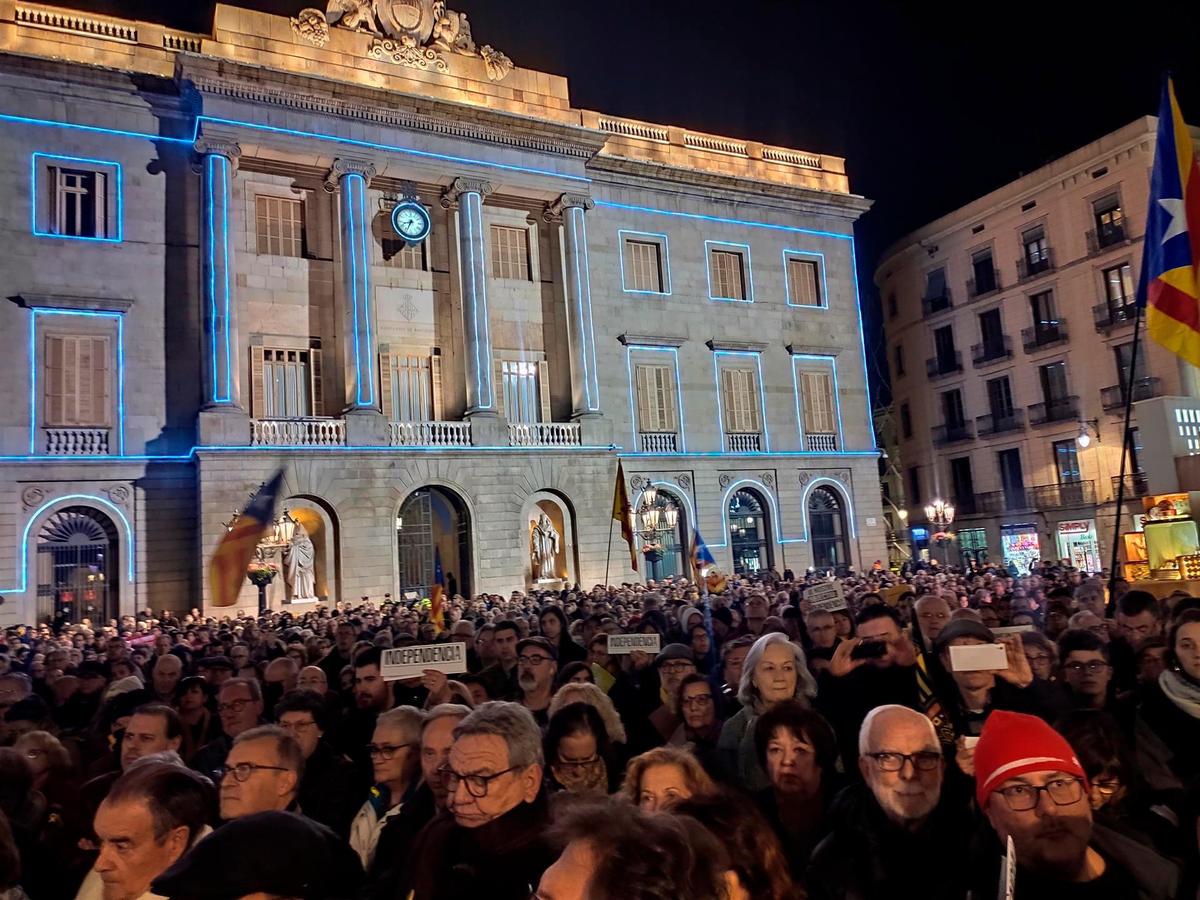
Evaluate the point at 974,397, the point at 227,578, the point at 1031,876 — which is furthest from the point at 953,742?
the point at 974,397

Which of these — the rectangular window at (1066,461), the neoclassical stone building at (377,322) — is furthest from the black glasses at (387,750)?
the rectangular window at (1066,461)

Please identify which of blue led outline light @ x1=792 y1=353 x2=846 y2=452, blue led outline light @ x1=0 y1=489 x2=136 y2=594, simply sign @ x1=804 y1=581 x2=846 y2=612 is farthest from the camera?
blue led outline light @ x1=792 y1=353 x2=846 y2=452

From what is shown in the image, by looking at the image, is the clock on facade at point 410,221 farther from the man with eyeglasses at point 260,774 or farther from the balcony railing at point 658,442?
the man with eyeglasses at point 260,774

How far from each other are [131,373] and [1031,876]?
24.3 m

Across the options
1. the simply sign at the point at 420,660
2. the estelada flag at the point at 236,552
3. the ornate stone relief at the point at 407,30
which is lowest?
the simply sign at the point at 420,660

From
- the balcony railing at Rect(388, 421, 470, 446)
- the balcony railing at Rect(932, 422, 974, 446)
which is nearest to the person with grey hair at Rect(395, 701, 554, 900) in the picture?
the balcony railing at Rect(388, 421, 470, 446)

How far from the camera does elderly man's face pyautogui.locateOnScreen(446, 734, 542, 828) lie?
3391 mm

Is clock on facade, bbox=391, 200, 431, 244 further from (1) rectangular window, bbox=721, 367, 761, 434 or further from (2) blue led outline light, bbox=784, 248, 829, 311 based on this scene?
(2) blue led outline light, bbox=784, 248, 829, 311

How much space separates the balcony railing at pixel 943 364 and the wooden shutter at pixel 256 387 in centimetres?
2872

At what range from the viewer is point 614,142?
100 ft

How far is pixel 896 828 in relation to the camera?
3.47 m

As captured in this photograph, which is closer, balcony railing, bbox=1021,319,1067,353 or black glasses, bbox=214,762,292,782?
black glasses, bbox=214,762,292,782

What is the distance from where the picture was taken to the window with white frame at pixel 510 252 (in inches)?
1132

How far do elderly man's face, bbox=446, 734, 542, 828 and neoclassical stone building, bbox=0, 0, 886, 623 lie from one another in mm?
20422
